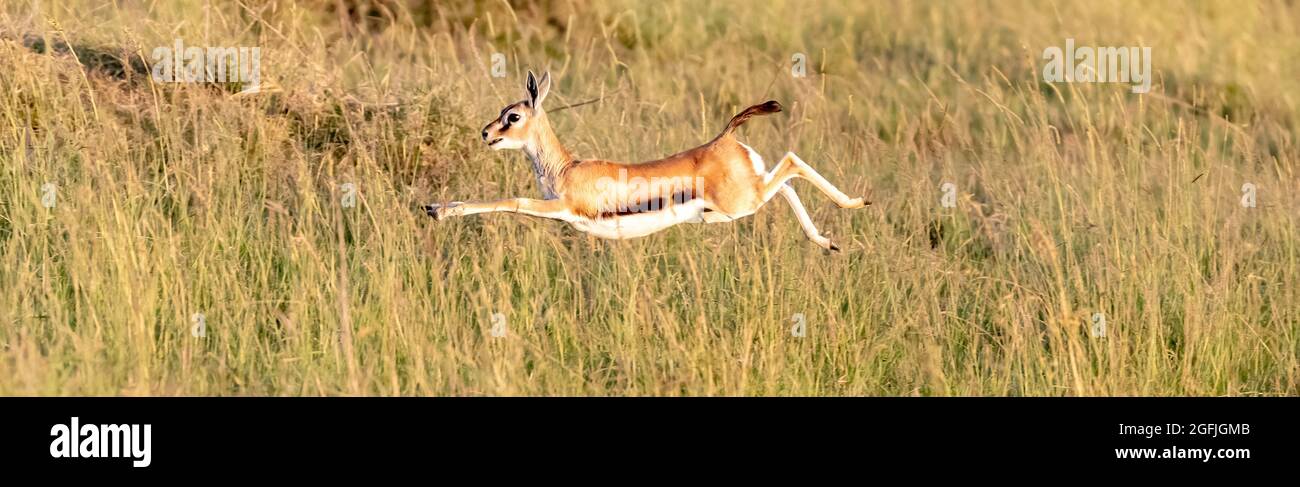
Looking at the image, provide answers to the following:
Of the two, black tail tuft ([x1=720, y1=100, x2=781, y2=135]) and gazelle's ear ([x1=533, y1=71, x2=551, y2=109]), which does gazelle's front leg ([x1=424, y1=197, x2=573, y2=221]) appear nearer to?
gazelle's ear ([x1=533, y1=71, x2=551, y2=109])

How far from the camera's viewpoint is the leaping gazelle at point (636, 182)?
5090 millimetres

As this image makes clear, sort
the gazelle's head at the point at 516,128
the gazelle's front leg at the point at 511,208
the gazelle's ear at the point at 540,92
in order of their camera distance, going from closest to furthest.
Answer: the gazelle's front leg at the point at 511,208 → the gazelle's ear at the point at 540,92 → the gazelle's head at the point at 516,128

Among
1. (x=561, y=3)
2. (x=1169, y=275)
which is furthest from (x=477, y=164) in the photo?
(x=561, y=3)

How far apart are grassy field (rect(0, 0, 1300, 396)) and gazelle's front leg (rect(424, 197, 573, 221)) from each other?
0.43 metres

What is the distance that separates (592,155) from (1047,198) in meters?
2.15

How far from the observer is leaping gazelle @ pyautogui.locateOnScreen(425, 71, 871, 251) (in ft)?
16.7

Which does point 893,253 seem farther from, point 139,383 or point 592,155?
point 139,383

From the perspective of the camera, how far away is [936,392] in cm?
528

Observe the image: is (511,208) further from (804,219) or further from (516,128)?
(804,219)

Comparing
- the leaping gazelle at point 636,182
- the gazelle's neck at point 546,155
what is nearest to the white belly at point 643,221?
the leaping gazelle at point 636,182

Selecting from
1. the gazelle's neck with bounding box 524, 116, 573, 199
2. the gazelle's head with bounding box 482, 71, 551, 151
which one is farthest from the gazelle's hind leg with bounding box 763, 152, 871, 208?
the gazelle's head with bounding box 482, 71, 551, 151

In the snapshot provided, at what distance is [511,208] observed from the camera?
4.97m

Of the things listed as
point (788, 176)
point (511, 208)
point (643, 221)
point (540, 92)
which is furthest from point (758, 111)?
point (511, 208)

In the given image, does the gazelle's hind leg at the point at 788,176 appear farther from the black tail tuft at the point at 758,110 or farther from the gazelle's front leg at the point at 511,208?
the gazelle's front leg at the point at 511,208
